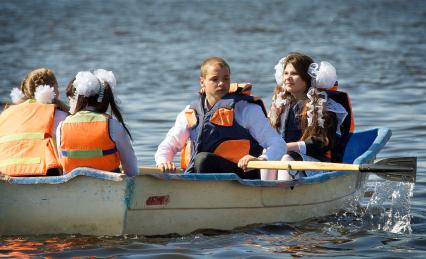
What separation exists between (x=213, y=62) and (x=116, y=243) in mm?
1437

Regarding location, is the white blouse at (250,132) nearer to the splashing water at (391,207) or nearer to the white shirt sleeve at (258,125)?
the white shirt sleeve at (258,125)

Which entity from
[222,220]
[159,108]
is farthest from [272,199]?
[159,108]

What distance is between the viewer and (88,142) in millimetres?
6754

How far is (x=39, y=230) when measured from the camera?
22.3 ft

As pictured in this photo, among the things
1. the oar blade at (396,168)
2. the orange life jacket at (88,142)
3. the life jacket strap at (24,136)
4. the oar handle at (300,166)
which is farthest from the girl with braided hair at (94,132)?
the oar blade at (396,168)

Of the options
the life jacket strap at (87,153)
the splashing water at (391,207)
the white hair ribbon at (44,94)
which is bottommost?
the splashing water at (391,207)

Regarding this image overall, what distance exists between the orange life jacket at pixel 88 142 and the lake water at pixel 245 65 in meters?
0.49

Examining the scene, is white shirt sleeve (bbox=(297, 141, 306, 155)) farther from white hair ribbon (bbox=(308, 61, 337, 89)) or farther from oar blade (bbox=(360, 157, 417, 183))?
oar blade (bbox=(360, 157, 417, 183))

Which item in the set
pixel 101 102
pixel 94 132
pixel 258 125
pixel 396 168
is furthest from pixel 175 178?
pixel 396 168

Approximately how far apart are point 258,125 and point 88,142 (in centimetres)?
130

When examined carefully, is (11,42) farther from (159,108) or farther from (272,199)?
(272,199)

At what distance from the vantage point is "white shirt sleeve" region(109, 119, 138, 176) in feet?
22.2

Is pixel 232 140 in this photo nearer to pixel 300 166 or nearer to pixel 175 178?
pixel 300 166

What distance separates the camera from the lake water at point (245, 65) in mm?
6844
